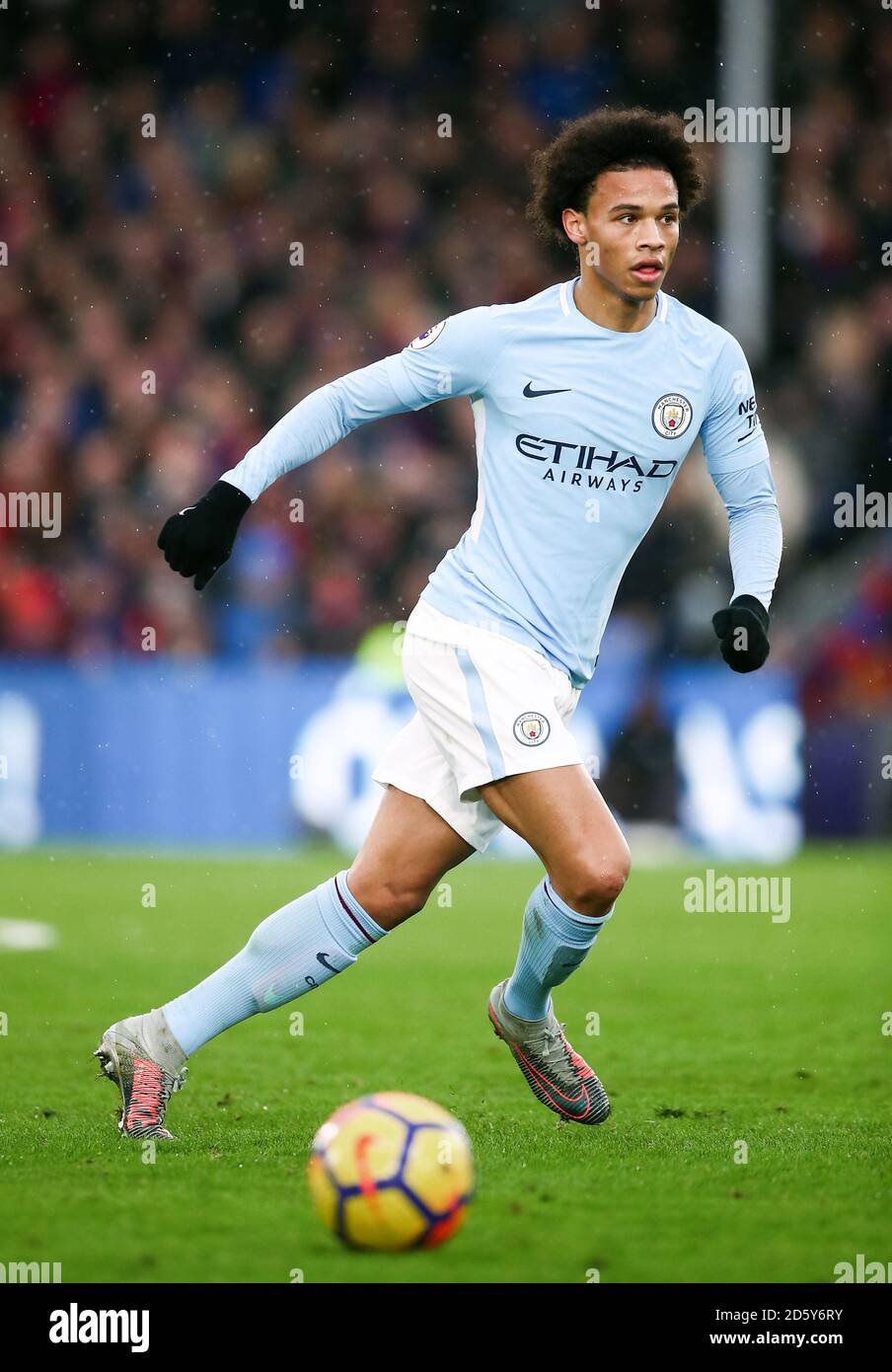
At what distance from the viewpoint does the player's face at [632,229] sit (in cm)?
432

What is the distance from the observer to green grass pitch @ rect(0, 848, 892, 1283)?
342cm

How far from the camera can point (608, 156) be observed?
4.48 m

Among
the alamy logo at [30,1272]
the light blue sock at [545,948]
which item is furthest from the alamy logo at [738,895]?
the alamy logo at [30,1272]

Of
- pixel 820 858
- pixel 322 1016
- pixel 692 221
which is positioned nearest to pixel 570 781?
pixel 322 1016

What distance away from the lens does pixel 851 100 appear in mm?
16047

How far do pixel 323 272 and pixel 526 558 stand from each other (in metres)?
11.0

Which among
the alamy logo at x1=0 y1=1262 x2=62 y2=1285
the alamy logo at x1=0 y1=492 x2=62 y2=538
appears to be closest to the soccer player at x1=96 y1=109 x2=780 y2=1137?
the alamy logo at x1=0 y1=1262 x2=62 y2=1285

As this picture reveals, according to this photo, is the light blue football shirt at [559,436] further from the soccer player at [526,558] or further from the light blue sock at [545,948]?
the light blue sock at [545,948]

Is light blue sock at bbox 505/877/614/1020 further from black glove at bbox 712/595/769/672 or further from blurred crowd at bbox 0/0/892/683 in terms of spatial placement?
blurred crowd at bbox 0/0/892/683

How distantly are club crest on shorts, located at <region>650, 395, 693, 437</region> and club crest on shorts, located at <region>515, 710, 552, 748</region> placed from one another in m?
0.76

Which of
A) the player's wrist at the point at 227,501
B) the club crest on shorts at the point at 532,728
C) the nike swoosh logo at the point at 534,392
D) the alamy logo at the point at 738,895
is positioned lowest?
the alamy logo at the point at 738,895
